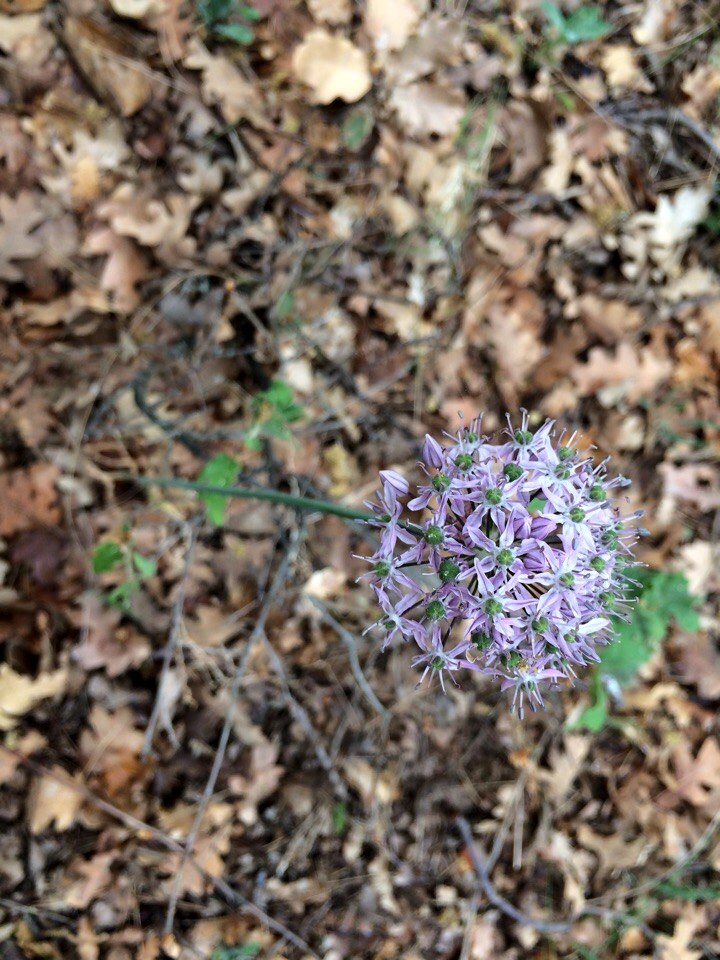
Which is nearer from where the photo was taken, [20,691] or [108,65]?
[20,691]

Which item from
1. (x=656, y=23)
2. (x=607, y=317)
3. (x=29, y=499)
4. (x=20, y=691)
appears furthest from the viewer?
(x=656, y=23)

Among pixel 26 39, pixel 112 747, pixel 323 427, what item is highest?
pixel 26 39

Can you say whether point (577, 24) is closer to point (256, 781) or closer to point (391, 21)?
point (391, 21)

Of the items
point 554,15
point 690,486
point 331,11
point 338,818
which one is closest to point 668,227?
point 554,15

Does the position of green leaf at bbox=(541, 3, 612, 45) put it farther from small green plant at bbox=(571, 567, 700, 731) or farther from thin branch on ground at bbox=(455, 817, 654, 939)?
thin branch on ground at bbox=(455, 817, 654, 939)

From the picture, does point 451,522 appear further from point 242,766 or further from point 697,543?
point 697,543

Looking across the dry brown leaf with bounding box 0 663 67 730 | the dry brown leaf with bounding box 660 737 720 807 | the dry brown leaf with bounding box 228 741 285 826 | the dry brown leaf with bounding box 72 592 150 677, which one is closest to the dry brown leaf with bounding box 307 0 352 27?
the dry brown leaf with bounding box 72 592 150 677
